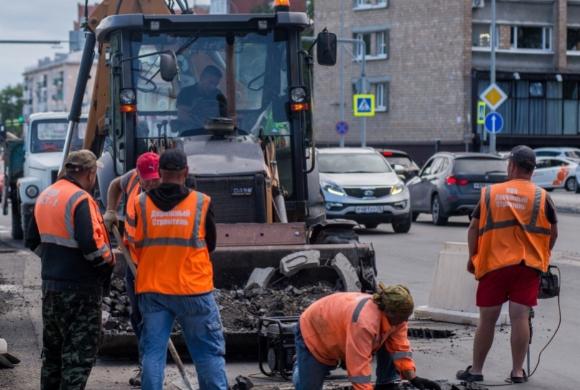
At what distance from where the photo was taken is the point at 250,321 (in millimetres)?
10328

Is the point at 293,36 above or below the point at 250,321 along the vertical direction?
above

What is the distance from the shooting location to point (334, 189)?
80.9ft

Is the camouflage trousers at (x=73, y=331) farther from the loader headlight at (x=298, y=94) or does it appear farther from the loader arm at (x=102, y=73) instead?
the loader arm at (x=102, y=73)

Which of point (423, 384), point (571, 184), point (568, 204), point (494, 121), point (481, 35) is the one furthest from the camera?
point (481, 35)

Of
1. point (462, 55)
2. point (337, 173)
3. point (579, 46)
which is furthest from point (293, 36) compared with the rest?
point (579, 46)

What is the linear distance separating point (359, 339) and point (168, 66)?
5.27m

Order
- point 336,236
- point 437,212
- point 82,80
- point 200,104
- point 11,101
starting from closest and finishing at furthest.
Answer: point 336,236, point 200,104, point 82,80, point 437,212, point 11,101

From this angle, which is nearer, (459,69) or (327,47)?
(327,47)

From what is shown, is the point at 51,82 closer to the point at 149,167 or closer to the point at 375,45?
the point at 375,45

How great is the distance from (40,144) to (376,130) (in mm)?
39705

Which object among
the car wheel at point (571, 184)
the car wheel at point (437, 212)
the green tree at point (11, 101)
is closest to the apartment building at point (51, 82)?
the green tree at point (11, 101)

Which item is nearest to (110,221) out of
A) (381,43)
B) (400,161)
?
(400,161)

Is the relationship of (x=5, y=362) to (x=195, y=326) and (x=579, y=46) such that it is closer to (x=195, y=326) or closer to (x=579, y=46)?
(x=195, y=326)

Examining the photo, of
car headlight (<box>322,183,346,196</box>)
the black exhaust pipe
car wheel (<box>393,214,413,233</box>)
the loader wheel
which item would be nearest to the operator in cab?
the loader wheel
